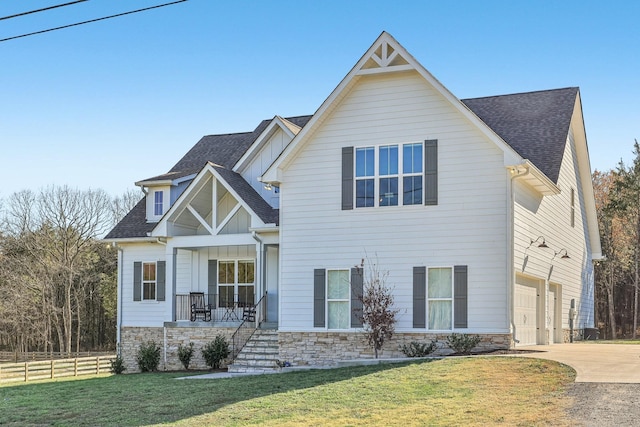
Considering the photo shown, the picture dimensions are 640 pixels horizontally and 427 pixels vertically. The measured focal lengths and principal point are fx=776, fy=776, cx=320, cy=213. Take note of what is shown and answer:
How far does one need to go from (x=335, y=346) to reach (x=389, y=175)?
4.82m

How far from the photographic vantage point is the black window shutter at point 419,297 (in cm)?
1998

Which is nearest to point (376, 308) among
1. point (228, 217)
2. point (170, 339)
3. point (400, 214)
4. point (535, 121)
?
point (400, 214)

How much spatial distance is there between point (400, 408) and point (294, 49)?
9.97 m

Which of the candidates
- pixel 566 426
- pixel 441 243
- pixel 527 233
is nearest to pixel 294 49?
pixel 441 243

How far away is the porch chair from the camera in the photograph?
83.0ft

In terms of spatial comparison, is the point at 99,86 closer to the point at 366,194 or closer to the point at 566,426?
the point at 366,194

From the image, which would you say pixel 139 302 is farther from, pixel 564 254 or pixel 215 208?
pixel 564 254

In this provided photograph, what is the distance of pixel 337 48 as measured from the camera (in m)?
20.0

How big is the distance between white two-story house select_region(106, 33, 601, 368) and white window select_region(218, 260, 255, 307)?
0.16 feet

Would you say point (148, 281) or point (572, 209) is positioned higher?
point (572, 209)

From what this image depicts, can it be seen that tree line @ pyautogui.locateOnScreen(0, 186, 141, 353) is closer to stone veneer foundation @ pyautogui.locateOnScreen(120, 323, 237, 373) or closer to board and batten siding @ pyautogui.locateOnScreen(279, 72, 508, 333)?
stone veneer foundation @ pyautogui.locateOnScreen(120, 323, 237, 373)

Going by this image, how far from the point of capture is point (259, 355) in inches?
880

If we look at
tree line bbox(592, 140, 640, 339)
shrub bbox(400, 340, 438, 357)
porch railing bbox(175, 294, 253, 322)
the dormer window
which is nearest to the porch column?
porch railing bbox(175, 294, 253, 322)

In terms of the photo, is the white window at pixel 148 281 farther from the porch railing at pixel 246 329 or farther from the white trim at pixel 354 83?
the white trim at pixel 354 83
